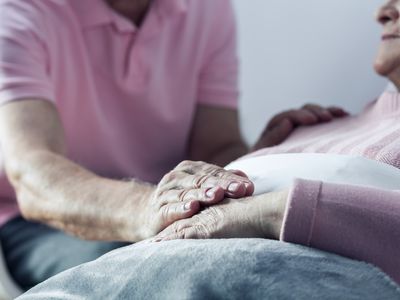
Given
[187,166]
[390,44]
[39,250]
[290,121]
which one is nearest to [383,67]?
[390,44]

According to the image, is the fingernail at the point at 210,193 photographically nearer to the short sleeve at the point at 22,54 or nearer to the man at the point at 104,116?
the man at the point at 104,116

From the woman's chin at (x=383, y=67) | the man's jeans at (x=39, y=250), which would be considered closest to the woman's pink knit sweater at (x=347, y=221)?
the woman's chin at (x=383, y=67)

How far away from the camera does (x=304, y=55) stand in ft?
5.12

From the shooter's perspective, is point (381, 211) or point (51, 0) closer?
point (381, 211)

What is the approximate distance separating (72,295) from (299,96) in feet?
3.24

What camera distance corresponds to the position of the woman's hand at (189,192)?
2.49 feet

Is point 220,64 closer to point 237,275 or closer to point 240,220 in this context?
point 240,220

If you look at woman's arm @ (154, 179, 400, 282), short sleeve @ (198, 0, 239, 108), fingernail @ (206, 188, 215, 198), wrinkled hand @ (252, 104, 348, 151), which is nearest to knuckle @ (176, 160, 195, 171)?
fingernail @ (206, 188, 215, 198)

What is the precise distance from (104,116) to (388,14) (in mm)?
520

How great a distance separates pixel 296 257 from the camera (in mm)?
616

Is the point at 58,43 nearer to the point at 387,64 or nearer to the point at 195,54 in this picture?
the point at 195,54

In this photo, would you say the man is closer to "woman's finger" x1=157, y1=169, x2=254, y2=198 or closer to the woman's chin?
"woman's finger" x1=157, y1=169, x2=254, y2=198

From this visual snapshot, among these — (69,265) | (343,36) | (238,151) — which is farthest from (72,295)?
(343,36)

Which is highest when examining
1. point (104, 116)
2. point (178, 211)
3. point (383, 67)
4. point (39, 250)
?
point (383, 67)
